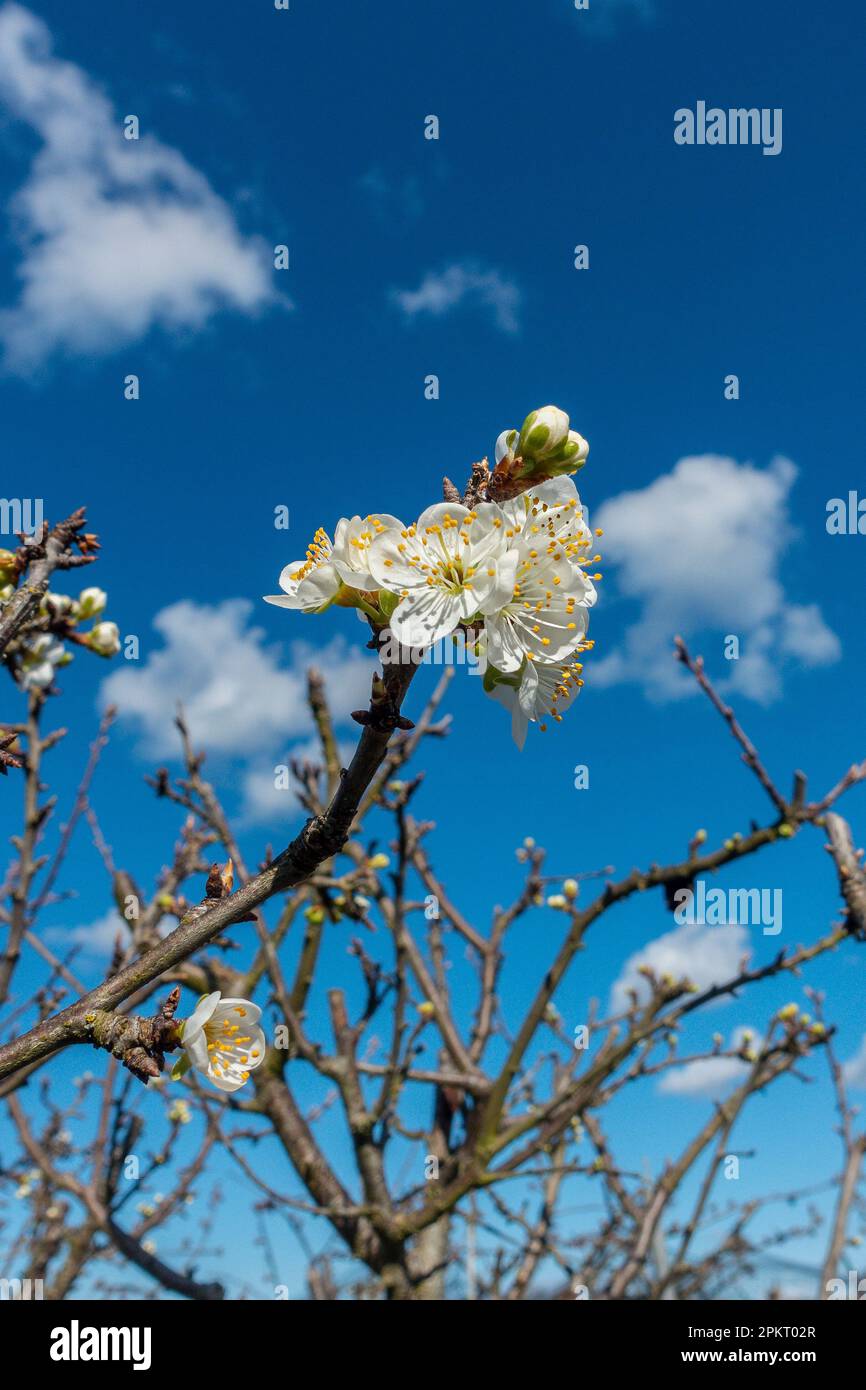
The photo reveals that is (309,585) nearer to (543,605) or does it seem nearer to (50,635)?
(543,605)

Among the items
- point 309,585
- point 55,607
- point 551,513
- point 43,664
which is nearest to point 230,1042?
point 309,585

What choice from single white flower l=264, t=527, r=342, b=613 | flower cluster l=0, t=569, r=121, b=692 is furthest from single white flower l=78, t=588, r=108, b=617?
single white flower l=264, t=527, r=342, b=613

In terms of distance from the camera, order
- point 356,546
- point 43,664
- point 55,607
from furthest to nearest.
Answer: point 43,664
point 55,607
point 356,546

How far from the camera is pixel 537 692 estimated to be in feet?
4.55

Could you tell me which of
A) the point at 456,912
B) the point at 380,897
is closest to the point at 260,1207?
the point at 456,912

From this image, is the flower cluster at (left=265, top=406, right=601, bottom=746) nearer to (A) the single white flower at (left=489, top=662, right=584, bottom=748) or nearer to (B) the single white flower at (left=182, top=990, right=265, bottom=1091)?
(A) the single white flower at (left=489, top=662, right=584, bottom=748)

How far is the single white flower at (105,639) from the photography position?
300 centimetres

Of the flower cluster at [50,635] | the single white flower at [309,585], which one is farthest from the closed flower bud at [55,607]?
the single white flower at [309,585]

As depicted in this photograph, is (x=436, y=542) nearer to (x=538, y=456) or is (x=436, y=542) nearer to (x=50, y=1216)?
(x=538, y=456)

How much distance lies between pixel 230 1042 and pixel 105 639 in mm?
1934

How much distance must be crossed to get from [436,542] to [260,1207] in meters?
6.57

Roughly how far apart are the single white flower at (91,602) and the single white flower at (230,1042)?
6.45ft

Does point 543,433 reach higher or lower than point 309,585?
higher

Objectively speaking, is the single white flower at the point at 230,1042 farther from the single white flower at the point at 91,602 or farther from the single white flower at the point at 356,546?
the single white flower at the point at 91,602
